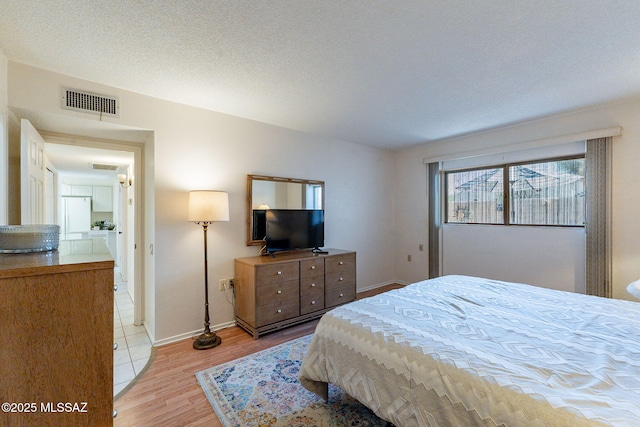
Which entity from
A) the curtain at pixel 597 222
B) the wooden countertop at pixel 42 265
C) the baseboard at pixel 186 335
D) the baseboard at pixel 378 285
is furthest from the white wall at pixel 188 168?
the curtain at pixel 597 222

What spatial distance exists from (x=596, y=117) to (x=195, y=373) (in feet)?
15.5

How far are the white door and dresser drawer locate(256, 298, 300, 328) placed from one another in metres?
2.00

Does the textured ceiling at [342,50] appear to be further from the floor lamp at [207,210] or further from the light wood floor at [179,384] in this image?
the light wood floor at [179,384]

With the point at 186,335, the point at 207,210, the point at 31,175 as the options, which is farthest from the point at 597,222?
the point at 31,175

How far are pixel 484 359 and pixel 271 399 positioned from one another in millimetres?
1405

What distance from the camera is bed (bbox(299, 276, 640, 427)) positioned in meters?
0.94

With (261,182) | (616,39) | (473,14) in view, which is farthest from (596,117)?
(261,182)

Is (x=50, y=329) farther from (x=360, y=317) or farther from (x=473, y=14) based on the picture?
(x=473, y=14)

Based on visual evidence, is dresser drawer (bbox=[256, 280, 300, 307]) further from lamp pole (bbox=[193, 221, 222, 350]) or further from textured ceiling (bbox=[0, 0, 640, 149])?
textured ceiling (bbox=[0, 0, 640, 149])

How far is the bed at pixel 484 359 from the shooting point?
0.94 m

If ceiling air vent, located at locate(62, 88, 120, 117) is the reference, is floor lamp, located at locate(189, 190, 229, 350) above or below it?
below

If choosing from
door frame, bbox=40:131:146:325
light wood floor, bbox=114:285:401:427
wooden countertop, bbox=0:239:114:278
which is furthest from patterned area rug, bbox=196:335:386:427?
door frame, bbox=40:131:146:325

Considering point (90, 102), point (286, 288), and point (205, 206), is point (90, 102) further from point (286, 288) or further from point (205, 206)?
point (286, 288)

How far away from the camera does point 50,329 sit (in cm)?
88
